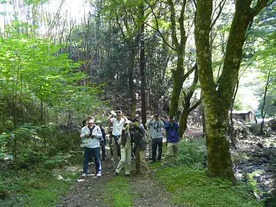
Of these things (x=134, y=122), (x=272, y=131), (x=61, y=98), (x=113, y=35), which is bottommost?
(x=272, y=131)

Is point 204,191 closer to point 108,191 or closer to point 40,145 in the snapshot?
point 108,191

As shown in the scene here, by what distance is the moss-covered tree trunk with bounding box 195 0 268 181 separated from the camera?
25.0 ft

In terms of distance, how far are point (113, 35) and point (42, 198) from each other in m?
17.2

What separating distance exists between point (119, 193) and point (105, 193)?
1.27 ft

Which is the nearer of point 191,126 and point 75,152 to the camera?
point 75,152

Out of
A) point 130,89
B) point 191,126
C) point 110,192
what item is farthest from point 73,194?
point 191,126

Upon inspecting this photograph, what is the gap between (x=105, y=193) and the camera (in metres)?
7.78

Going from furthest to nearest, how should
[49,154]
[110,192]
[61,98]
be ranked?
[61,98], [49,154], [110,192]

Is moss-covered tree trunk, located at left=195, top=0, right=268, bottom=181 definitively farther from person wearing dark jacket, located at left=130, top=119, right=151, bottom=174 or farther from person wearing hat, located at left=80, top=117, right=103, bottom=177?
person wearing hat, located at left=80, top=117, right=103, bottom=177

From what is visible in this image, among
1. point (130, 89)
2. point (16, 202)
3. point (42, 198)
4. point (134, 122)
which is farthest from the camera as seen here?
point (130, 89)

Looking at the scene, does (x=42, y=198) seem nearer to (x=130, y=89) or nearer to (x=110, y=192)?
(x=110, y=192)

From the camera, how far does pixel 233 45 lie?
756 centimetres

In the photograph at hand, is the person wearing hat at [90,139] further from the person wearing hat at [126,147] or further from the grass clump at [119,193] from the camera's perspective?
the grass clump at [119,193]

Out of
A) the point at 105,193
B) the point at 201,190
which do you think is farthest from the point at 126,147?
the point at 201,190
